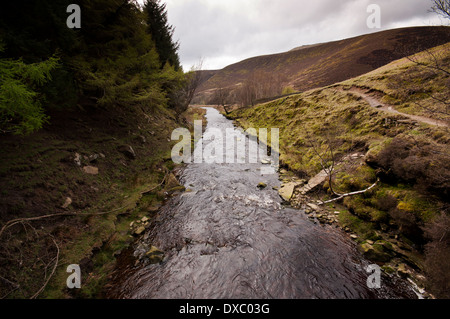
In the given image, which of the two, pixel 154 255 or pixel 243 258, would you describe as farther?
pixel 243 258

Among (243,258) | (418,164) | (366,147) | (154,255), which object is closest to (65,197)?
(154,255)

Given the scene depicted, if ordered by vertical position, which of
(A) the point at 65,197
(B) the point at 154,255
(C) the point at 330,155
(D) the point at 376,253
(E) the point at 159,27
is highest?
(E) the point at 159,27

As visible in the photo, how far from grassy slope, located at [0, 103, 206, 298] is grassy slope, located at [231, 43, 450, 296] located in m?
9.97

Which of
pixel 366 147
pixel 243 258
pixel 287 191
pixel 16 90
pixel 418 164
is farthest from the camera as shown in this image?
pixel 366 147

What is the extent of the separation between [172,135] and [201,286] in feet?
52.7

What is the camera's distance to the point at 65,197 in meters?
6.43

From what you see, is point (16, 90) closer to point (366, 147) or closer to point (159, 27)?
point (366, 147)

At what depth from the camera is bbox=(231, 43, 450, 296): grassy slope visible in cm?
629

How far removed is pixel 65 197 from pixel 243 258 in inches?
285

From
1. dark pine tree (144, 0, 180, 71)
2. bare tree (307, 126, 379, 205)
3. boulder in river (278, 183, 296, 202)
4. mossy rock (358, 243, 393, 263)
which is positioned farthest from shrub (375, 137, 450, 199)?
dark pine tree (144, 0, 180, 71)

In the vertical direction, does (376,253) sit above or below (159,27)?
below

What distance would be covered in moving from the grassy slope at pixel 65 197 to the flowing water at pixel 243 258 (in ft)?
3.39

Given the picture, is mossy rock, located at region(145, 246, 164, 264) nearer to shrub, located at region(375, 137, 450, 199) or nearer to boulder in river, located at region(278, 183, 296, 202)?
boulder in river, located at region(278, 183, 296, 202)
